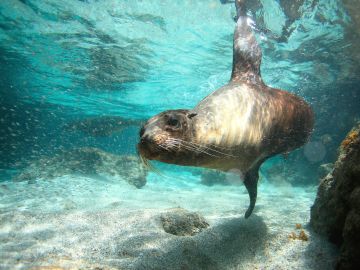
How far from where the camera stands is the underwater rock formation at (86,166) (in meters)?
16.6

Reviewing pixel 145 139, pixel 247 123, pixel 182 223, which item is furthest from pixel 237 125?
pixel 182 223

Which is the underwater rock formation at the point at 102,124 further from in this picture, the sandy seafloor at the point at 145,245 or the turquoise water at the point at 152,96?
the sandy seafloor at the point at 145,245

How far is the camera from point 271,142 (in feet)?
13.0

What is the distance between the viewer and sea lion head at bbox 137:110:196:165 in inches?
89.9

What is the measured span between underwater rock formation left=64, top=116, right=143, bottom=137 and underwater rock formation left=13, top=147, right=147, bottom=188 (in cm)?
1210

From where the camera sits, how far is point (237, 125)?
3061 millimetres

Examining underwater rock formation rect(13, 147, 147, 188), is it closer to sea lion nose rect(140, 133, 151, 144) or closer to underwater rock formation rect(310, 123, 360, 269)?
underwater rock formation rect(310, 123, 360, 269)

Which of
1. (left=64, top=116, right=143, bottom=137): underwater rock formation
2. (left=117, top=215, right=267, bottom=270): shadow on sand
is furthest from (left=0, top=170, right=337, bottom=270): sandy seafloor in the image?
(left=64, top=116, right=143, bottom=137): underwater rock formation

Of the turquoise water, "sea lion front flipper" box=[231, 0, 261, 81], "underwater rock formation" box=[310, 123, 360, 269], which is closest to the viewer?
"underwater rock formation" box=[310, 123, 360, 269]

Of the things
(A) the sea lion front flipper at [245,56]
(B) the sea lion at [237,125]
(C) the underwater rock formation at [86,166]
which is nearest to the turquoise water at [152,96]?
(C) the underwater rock formation at [86,166]

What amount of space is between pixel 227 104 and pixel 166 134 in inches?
42.6

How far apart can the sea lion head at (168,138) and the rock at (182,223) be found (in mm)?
2561

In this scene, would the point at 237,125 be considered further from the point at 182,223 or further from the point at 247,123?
the point at 182,223

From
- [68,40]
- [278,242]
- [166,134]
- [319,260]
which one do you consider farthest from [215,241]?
[68,40]
